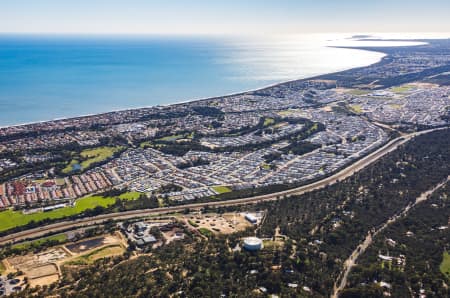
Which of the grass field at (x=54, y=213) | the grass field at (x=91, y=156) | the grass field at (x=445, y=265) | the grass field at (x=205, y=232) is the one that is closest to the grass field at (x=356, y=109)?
the grass field at (x=91, y=156)

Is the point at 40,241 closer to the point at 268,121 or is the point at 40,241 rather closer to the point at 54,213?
the point at 54,213

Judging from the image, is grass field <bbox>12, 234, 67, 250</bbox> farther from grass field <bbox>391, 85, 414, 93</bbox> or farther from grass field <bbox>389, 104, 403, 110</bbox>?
grass field <bbox>391, 85, 414, 93</bbox>

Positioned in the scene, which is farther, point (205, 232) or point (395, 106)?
point (395, 106)

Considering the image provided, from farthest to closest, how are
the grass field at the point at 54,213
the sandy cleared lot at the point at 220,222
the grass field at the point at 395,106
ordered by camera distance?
the grass field at the point at 395,106 < the grass field at the point at 54,213 < the sandy cleared lot at the point at 220,222

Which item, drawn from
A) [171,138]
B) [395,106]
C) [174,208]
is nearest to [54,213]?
[174,208]

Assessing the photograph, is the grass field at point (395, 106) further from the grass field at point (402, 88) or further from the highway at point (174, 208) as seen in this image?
the highway at point (174, 208)
